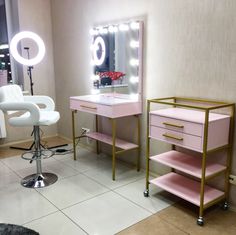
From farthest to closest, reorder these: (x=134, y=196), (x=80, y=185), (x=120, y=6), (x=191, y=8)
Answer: (x=120, y=6) < (x=80, y=185) < (x=134, y=196) < (x=191, y=8)

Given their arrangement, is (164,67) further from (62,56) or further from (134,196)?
(62,56)

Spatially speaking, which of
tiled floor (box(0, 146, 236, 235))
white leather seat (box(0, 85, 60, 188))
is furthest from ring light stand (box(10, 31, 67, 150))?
tiled floor (box(0, 146, 236, 235))

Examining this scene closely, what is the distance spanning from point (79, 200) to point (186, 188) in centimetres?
93

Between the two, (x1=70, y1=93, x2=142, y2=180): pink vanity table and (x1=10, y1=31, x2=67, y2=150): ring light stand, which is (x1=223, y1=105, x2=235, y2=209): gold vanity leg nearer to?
(x1=70, y1=93, x2=142, y2=180): pink vanity table

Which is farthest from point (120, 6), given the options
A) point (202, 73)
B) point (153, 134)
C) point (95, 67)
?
point (153, 134)

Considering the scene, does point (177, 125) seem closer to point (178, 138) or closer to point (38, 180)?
point (178, 138)

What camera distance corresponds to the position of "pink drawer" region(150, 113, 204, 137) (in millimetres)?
1893

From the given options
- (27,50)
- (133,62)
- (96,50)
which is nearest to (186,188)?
(133,62)

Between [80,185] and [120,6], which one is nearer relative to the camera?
[80,185]

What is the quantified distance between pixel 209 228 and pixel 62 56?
303cm

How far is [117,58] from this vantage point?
3.02 meters

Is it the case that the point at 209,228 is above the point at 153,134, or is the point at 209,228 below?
below

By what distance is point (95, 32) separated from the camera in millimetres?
3232

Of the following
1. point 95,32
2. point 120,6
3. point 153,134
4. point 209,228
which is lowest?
point 209,228
